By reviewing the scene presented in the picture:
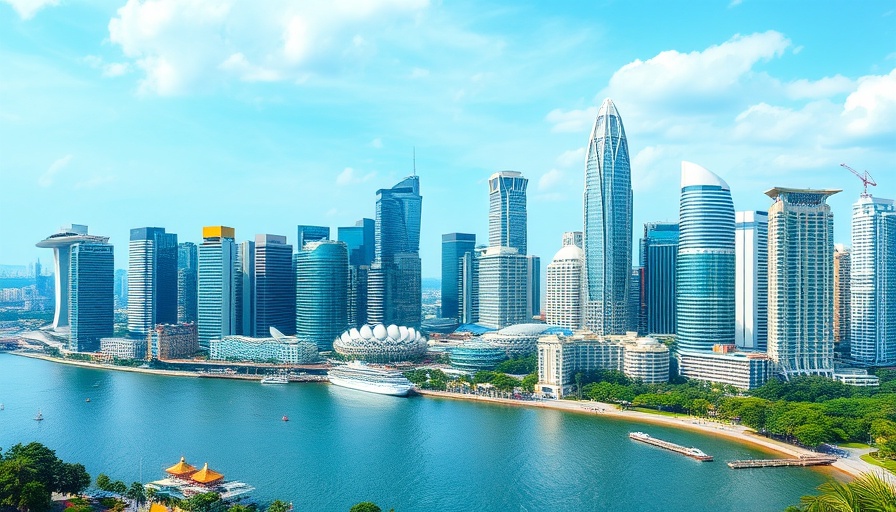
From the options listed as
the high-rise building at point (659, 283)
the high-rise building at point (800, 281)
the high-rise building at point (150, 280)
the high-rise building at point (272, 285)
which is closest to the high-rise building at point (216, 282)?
the high-rise building at point (272, 285)

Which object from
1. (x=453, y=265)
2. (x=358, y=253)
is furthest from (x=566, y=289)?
(x=358, y=253)

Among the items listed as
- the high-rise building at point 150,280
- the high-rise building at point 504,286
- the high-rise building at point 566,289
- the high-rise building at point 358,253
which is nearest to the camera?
the high-rise building at point 566,289

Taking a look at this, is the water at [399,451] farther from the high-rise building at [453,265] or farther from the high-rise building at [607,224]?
the high-rise building at [453,265]

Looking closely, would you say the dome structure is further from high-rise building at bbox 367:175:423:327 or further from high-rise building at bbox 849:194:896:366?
high-rise building at bbox 849:194:896:366

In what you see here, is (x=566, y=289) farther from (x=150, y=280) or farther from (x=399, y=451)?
(x=150, y=280)

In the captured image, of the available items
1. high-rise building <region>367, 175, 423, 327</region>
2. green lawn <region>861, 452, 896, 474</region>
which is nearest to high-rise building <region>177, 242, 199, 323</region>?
high-rise building <region>367, 175, 423, 327</region>

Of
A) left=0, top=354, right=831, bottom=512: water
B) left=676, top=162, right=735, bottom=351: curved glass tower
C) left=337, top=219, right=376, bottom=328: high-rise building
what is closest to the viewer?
left=0, top=354, right=831, bottom=512: water

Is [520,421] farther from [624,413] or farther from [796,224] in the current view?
[796,224]
